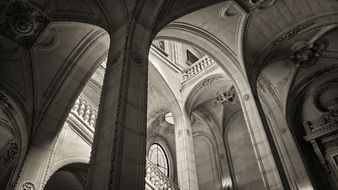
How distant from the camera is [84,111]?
6.82 meters

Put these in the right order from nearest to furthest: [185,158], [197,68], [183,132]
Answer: [185,158], [183,132], [197,68]

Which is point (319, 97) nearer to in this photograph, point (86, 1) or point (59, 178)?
point (86, 1)

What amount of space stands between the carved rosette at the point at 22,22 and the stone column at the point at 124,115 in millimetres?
2259

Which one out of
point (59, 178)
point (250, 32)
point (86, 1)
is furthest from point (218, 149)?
point (86, 1)

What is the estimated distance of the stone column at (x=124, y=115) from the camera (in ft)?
8.66

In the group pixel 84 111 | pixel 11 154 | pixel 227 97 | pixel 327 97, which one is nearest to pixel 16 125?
pixel 84 111

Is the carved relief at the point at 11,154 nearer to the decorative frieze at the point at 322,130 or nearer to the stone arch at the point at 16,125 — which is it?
the stone arch at the point at 16,125

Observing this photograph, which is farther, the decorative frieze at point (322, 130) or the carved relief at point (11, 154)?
the decorative frieze at point (322, 130)

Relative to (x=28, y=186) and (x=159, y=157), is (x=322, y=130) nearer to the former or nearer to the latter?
(x=159, y=157)

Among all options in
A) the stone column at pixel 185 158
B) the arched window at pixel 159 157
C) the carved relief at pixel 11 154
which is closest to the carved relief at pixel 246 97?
the stone column at pixel 185 158

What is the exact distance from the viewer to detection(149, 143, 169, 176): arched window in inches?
444

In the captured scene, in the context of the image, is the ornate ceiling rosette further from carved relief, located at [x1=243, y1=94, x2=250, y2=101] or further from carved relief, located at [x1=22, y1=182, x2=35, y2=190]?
carved relief, located at [x1=22, y1=182, x2=35, y2=190]

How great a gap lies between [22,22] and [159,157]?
8.14m

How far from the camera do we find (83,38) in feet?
20.5
